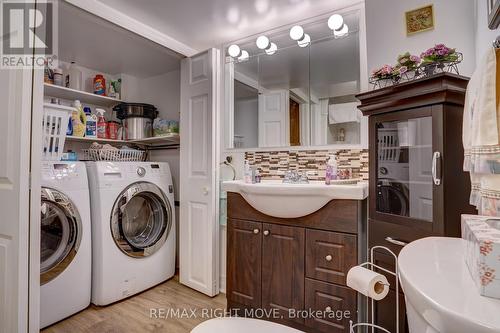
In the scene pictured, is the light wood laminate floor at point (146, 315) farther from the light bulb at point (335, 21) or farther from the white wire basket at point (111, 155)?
the light bulb at point (335, 21)

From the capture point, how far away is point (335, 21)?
1872 millimetres

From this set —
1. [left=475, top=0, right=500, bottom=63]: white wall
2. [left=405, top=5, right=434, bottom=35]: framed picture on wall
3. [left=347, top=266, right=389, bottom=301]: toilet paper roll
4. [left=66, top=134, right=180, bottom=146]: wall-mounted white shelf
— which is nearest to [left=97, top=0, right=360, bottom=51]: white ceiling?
[left=405, top=5, right=434, bottom=35]: framed picture on wall

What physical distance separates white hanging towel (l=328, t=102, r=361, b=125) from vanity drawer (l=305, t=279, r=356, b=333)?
110 centimetres

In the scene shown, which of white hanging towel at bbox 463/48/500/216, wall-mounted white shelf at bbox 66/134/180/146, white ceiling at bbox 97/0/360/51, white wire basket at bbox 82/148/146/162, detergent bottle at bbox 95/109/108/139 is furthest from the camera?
detergent bottle at bbox 95/109/108/139

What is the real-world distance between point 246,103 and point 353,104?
0.91 metres

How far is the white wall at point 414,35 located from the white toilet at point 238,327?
5.05 feet

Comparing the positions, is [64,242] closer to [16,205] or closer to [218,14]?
[16,205]

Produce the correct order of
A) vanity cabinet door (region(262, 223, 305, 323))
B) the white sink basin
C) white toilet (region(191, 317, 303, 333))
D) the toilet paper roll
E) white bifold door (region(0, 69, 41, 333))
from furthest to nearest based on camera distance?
vanity cabinet door (region(262, 223, 305, 323)) → the white sink basin → white bifold door (region(0, 69, 41, 333)) → white toilet (region(191, 317, 303, 333)) → the toilet paper roll

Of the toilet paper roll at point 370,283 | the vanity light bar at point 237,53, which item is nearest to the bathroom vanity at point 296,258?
the toilet paper roll at point 370,283

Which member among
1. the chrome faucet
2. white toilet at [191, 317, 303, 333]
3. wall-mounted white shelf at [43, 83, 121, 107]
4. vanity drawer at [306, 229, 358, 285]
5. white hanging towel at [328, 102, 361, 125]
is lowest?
white toilet at [191, 317, 303, 333]

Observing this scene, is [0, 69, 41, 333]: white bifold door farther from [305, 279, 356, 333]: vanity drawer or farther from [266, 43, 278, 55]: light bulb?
[266, 43, 278, 55]: light bulb

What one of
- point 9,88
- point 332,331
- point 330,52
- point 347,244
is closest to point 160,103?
point 9,88

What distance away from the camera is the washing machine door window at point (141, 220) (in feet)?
7.18

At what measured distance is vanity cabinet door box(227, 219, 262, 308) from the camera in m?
1.75
